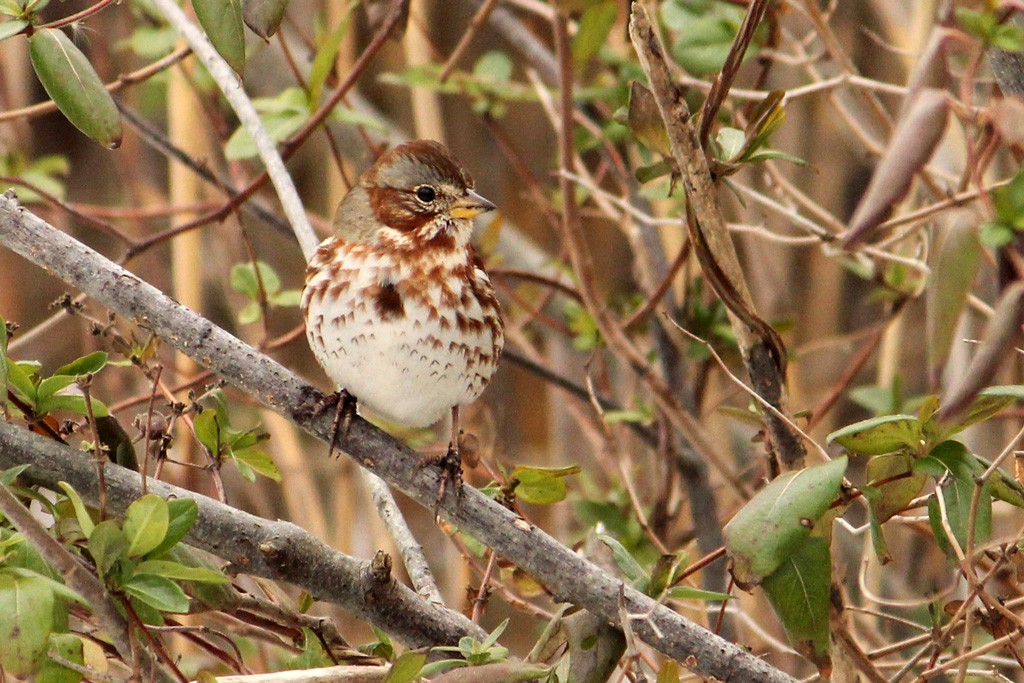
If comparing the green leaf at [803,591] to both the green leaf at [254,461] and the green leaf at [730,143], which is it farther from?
the green leaf at [254,461]

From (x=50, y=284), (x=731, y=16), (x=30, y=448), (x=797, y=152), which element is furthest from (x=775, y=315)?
(x=50, y=284)

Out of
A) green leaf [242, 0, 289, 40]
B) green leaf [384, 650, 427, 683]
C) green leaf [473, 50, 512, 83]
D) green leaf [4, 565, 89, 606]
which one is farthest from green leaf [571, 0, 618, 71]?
green leaf [4, 565, 89, 606]

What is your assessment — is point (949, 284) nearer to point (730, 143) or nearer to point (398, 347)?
point (730, 143)

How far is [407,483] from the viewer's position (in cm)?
146

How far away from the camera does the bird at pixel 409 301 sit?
72.5 inches

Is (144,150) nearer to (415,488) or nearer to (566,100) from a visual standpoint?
(566,100)

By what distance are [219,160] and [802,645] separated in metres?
2.80

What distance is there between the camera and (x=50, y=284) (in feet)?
14.8

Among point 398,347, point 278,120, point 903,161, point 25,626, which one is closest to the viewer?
point 903,161

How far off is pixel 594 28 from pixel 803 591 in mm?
1464

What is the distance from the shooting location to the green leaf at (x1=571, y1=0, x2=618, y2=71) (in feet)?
7.99

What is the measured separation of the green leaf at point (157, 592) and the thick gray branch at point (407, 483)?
22 cm

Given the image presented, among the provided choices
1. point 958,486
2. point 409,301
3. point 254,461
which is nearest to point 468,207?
point 409,301

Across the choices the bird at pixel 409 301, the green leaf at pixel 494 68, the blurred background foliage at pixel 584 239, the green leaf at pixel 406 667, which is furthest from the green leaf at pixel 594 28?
the green leaf at pixel 406 667
